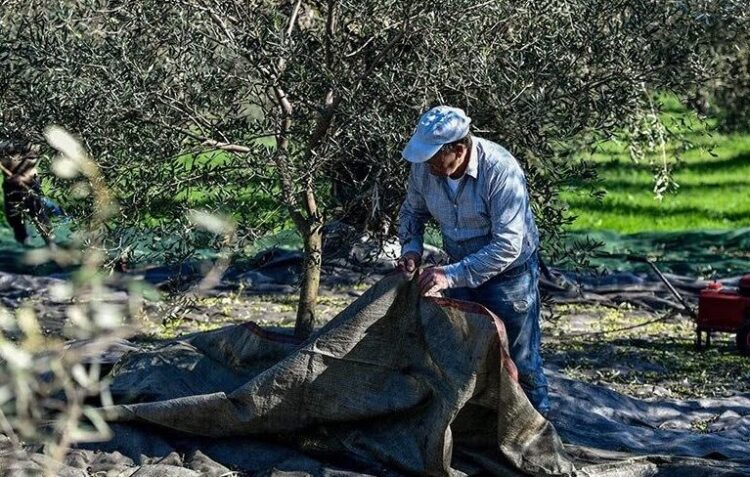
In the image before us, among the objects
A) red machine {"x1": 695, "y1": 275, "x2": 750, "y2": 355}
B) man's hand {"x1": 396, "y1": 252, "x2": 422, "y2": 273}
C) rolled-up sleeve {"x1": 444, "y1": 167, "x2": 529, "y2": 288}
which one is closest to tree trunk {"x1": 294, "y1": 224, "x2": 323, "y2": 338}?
man's hand {"x1": 396, "y1": 252, "x2": 422, "y2": 273}

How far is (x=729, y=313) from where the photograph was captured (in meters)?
9.58

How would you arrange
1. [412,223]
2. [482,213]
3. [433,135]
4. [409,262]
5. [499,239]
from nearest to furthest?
1. [433,135]
2. [499,239]
3. [482,213]
4. [409,262]
5. [412,223]

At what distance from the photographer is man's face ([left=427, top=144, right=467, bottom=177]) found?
559 centimetres

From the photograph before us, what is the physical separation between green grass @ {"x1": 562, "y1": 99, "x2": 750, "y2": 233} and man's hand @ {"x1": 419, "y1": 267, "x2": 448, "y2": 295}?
1003 centimetres

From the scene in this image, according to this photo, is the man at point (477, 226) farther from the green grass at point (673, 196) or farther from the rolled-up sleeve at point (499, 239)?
the green grass at point (673, 196)

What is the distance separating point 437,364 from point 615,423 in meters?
1.53

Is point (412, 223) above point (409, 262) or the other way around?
above

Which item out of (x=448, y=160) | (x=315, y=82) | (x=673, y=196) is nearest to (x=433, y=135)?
(x=448, y=160)

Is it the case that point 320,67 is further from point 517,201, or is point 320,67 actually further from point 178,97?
point 517,201

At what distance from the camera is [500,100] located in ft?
23.3

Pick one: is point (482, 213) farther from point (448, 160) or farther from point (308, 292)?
point (308, 292)

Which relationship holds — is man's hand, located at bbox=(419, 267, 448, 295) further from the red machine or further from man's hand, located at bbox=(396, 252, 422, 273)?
the red machine

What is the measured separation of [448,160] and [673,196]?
53.5 feet

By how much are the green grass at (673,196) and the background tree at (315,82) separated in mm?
8182
